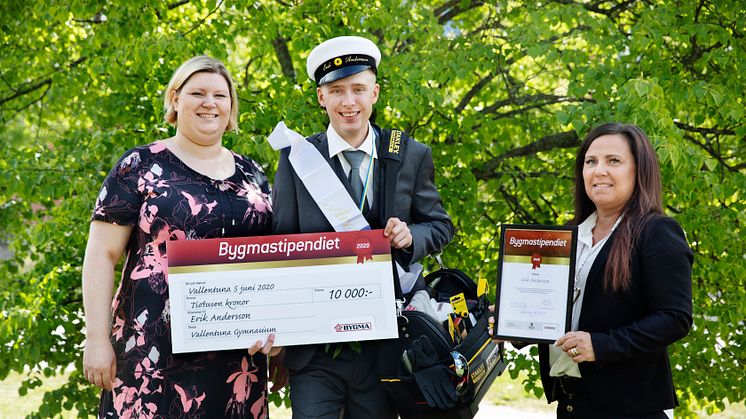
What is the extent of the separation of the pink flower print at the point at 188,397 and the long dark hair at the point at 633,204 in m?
1.89

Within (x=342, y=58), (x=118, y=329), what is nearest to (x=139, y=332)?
(x=118, y=329)

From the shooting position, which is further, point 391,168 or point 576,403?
point 391,168

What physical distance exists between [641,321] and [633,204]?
0.49m

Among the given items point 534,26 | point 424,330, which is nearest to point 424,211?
point 424,330

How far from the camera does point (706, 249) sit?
627 centimetres

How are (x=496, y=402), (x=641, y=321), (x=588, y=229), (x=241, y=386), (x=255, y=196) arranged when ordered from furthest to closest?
(x=496, y=402) < (x=255, y=196) < (x=241, y=386) < (x=588, y=229) < (x=641, y=321)

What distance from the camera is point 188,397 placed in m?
3.90

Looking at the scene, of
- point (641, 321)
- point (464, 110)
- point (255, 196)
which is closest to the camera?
point (641, 321)

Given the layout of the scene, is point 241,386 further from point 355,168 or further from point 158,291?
point 355,168

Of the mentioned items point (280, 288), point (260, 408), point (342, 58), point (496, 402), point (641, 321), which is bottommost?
point (496, 402)

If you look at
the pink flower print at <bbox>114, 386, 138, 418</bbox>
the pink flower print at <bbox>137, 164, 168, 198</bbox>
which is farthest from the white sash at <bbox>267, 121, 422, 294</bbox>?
the pink flower print at <bbox>114, 386, 138, 418</bbox>

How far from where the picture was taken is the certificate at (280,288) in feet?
12.2

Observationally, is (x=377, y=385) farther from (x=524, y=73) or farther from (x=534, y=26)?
(x=524, y=73)

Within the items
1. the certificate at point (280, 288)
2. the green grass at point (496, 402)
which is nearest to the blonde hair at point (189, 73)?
the certificate at point (280, 288)
